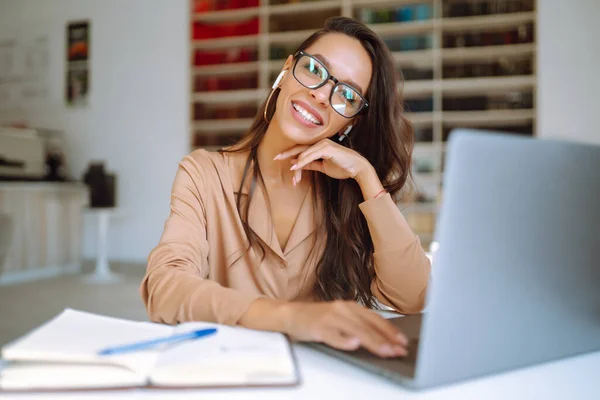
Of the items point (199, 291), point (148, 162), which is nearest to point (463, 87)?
point (148, 162)

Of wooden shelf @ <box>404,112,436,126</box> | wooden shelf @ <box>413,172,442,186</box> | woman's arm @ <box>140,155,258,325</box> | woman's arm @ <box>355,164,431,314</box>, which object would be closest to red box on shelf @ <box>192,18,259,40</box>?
wooden shelf @ <box>404,112,436,126</box>

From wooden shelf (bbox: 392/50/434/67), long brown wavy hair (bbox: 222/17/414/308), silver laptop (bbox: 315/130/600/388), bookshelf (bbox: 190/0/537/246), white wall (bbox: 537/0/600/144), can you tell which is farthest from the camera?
wooden shelf (bbox: 392/50/434/67)

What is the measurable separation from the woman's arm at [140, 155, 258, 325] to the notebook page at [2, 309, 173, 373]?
95mm

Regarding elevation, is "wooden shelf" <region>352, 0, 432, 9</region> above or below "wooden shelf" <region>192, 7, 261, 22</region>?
below

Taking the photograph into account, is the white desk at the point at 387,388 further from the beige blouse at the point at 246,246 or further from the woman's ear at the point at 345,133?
the woman's ear at the point at 345,133

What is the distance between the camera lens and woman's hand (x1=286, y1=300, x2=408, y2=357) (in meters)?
0.59

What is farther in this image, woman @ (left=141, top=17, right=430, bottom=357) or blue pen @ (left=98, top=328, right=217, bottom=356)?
woman @ (left=141, top=17, right=430, bottom=357)

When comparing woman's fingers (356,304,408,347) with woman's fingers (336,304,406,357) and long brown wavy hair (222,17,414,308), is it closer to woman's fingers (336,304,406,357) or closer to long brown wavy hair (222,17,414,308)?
woman's fingers (336,304,406,357)

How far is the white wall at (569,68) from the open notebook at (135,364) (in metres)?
4.44

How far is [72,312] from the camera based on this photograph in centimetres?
68

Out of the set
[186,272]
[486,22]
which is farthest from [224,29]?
[186,272]

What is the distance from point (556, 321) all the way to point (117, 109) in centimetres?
566

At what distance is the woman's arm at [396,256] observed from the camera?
1.06 metres

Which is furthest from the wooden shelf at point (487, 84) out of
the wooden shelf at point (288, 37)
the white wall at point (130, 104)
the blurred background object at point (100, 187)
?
the blurred background object at point (100, 187)
